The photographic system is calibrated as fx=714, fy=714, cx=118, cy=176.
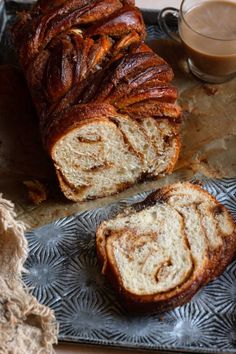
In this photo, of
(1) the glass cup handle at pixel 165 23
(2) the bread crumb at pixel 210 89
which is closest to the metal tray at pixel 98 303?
(2) the bread crumb at pixel 210 89

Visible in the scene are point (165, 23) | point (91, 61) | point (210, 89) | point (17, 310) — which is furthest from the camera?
point (165, 23)

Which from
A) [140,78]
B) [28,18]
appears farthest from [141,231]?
[28,18]

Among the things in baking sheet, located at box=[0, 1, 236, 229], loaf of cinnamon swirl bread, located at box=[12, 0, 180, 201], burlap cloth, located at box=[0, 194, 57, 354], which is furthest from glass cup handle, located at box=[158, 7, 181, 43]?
burlap cloth, located at box=[0, 194, 57, 354]

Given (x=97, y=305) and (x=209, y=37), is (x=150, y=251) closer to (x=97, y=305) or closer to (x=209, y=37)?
(x=97, y=305)

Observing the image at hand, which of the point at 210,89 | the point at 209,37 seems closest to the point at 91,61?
the point at 209,37

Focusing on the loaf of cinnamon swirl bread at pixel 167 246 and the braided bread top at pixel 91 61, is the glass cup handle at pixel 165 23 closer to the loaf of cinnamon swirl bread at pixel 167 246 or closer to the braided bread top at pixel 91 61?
the braided bread top at pixel 91 61

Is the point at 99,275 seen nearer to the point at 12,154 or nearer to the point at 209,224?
the point at 209,224
